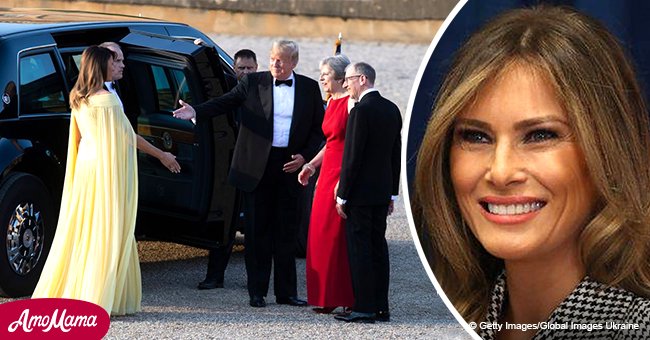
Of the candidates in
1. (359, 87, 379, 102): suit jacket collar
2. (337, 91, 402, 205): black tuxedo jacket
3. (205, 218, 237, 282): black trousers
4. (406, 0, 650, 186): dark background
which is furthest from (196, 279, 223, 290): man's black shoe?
(406, 0, 650, 186): dark background

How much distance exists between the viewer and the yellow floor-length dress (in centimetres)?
802

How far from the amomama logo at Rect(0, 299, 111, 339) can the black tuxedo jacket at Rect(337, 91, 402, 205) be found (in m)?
1.46

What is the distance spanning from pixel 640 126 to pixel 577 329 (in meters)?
0.29

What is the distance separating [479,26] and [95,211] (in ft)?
20.7

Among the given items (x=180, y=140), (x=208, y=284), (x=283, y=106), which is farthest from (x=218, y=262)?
(x=283, y=106)

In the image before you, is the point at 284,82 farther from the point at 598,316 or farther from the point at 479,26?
the point at 598,316

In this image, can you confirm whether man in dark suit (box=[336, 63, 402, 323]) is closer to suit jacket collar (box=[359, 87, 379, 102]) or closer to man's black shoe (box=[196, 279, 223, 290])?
suit jacket collar (box=[359, 87, 379, 102])

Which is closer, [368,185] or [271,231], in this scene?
[368,185]

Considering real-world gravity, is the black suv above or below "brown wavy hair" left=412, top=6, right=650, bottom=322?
below

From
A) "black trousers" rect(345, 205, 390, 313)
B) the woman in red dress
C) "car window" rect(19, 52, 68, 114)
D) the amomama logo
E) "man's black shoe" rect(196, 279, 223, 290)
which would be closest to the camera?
the amomama logo

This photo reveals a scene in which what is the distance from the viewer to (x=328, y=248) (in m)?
8.45

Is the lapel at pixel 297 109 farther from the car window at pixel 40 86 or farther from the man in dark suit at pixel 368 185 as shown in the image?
the car window at pixel 40 86

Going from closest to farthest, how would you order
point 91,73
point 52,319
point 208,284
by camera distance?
point 52,319 → point 91,73 → point 208,284

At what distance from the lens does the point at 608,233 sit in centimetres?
193
